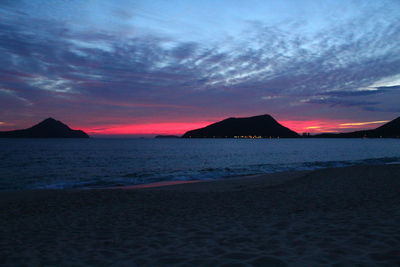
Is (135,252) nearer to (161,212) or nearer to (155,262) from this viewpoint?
(155,262)

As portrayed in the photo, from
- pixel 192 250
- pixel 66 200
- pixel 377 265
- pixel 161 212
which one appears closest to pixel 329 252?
pixel 377 265

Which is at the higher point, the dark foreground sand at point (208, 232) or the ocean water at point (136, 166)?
the dark foreground sand at point (208, 232)

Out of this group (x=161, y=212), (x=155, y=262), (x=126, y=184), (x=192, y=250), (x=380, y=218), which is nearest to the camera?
(x=155, y=262)

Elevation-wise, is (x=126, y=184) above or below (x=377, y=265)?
→ below

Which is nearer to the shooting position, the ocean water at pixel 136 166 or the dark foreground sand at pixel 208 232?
the dark foreground sand at pixel 208 232

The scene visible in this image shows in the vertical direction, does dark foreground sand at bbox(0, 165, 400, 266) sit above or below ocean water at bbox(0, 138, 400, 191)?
above

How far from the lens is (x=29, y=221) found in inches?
372

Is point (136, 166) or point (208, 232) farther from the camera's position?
point (136, 166)

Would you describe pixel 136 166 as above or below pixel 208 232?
below

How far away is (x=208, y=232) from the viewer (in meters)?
7.31

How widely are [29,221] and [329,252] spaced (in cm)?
928

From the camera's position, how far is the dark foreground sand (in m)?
5.39

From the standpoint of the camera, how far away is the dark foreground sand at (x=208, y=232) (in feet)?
17.7

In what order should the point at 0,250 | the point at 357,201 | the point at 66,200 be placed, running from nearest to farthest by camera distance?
the point at 0,250 < the point at 357,201 < the point at 66,200
